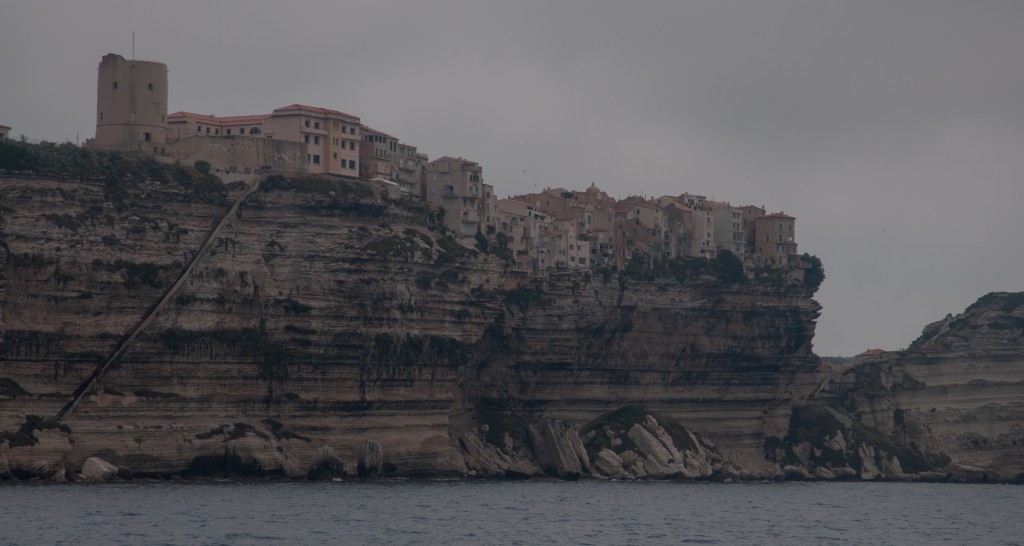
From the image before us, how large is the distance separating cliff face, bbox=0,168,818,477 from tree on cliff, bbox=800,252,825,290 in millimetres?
12019

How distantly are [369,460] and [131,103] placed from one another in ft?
75.8

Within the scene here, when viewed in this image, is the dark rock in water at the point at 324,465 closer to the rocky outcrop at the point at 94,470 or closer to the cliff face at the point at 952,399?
the rocky outcrop at the point at 94,470

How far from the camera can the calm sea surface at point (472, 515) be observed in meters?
63.7

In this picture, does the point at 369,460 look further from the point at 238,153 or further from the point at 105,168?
the point at 105,168

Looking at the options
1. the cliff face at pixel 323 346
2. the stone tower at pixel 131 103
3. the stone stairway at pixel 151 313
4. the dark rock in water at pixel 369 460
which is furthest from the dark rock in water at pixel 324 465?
the stone tower at pixel 131 103

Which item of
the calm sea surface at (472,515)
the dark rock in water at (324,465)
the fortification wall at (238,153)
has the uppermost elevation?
the fortification wall at (238,153)

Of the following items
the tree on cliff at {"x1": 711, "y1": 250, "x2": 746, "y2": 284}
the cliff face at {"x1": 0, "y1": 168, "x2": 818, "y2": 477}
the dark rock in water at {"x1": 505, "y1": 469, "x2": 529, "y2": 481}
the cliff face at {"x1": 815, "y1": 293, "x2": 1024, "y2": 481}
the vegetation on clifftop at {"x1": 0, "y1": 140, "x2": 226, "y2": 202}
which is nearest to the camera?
the cliff face at {"x1": 0, "y1": 168, "x2": 818, "y2": 477}

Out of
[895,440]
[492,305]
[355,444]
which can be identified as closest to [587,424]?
[492,305]

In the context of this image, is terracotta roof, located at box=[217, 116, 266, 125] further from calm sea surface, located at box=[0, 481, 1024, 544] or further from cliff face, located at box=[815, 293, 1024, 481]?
cliff face, located at box=[815, 293, 1024, 481]

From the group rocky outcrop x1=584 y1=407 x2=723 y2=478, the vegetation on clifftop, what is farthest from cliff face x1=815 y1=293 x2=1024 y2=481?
the vegetation on clifftop

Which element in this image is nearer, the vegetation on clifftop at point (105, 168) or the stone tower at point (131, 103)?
the vegetation on clifftop at point (105, 168)

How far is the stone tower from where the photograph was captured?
9475 cm

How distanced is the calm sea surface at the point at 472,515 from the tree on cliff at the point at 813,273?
97.0 feet

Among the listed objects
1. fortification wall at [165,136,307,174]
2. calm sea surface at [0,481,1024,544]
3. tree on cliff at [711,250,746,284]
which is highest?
fortification wall at [165,136,307,174]
